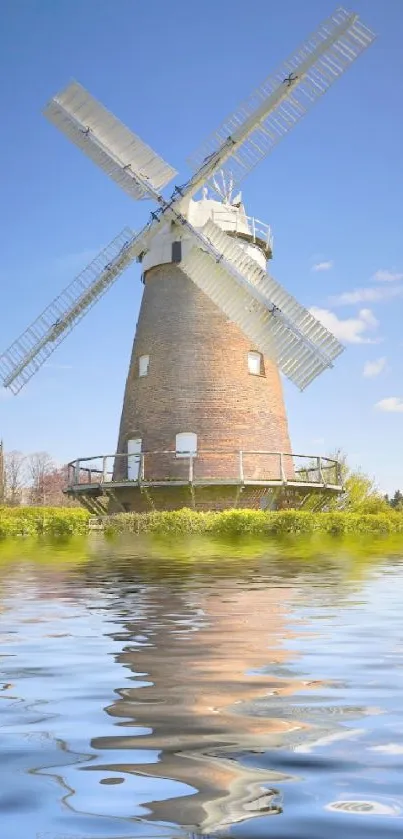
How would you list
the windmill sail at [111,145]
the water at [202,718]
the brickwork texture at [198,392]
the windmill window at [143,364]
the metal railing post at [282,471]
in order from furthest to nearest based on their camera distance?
the windmill window at [143,364] → the windmill sail at [111,145] → the brickwork texture at [198,392] → the metal railing post at [282,471] → the water at [202,718]

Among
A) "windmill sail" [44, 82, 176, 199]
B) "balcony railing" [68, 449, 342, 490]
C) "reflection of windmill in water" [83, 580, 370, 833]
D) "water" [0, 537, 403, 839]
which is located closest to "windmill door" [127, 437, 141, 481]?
"balcony railing" [68, 449, 342, 490]

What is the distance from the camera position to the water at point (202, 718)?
2227 millimetres

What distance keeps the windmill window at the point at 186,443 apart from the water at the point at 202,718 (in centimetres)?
1896

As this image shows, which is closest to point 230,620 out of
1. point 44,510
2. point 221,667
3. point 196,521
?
point 221,667

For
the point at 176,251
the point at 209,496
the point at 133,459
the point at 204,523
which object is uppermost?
the point at 176,251

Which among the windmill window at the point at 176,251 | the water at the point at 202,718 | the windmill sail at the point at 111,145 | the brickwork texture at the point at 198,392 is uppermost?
the windmill sail at the point at 111,145

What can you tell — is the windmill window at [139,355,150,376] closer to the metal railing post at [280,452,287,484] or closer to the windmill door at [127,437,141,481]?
the windmill door at [127,437,141,481]

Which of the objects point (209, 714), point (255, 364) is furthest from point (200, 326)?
point (209, 714)

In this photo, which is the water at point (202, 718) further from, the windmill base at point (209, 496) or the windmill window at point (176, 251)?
the windmill window at point (176, 251)

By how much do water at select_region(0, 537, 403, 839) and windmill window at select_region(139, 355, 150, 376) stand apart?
68.6ft

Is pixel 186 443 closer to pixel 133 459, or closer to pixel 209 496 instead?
pixel 209 496

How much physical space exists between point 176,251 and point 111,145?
3744 millimetres

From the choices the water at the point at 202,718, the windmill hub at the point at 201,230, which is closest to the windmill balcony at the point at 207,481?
the windmill hub at the point at 201,230

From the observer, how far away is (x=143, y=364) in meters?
29.2
